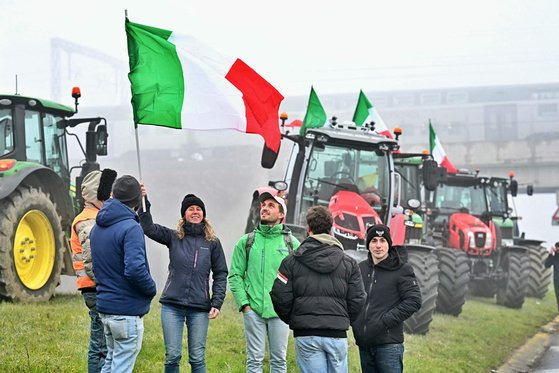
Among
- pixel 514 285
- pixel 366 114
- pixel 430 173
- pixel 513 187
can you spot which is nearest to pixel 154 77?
pixel 430 173

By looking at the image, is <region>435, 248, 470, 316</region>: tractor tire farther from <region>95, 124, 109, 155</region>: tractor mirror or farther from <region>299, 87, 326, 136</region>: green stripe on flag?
<region>95, 124, 109, 155</region>: tractor mirror

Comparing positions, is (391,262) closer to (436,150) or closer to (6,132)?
(6,132)

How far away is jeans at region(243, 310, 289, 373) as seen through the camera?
20.5 feet

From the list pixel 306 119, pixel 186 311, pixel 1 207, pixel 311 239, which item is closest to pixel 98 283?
pixel 186 311

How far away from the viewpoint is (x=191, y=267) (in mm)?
6184

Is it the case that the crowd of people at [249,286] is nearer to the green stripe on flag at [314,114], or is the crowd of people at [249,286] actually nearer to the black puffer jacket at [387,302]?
the black puffer jacket at [387,302]

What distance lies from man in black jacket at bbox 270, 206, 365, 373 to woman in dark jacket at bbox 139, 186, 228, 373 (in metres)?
1.00

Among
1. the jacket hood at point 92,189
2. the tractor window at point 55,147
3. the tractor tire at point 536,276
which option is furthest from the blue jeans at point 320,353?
the tractor tire at point 536,276

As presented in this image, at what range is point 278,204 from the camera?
625 cm

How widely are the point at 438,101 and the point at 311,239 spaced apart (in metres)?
43.5

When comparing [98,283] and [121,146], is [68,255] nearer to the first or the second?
[98,283]

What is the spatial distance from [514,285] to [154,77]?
41.7 feet

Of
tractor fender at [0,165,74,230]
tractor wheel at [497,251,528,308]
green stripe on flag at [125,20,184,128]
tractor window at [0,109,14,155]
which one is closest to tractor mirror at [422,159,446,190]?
tractor wheel at [497,251,528,308]

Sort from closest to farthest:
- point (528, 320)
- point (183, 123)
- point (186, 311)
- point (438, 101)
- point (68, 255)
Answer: point (186, 311) < point (183, 123) < point (68, 255) < point (528, 320) < point (438, 101)
